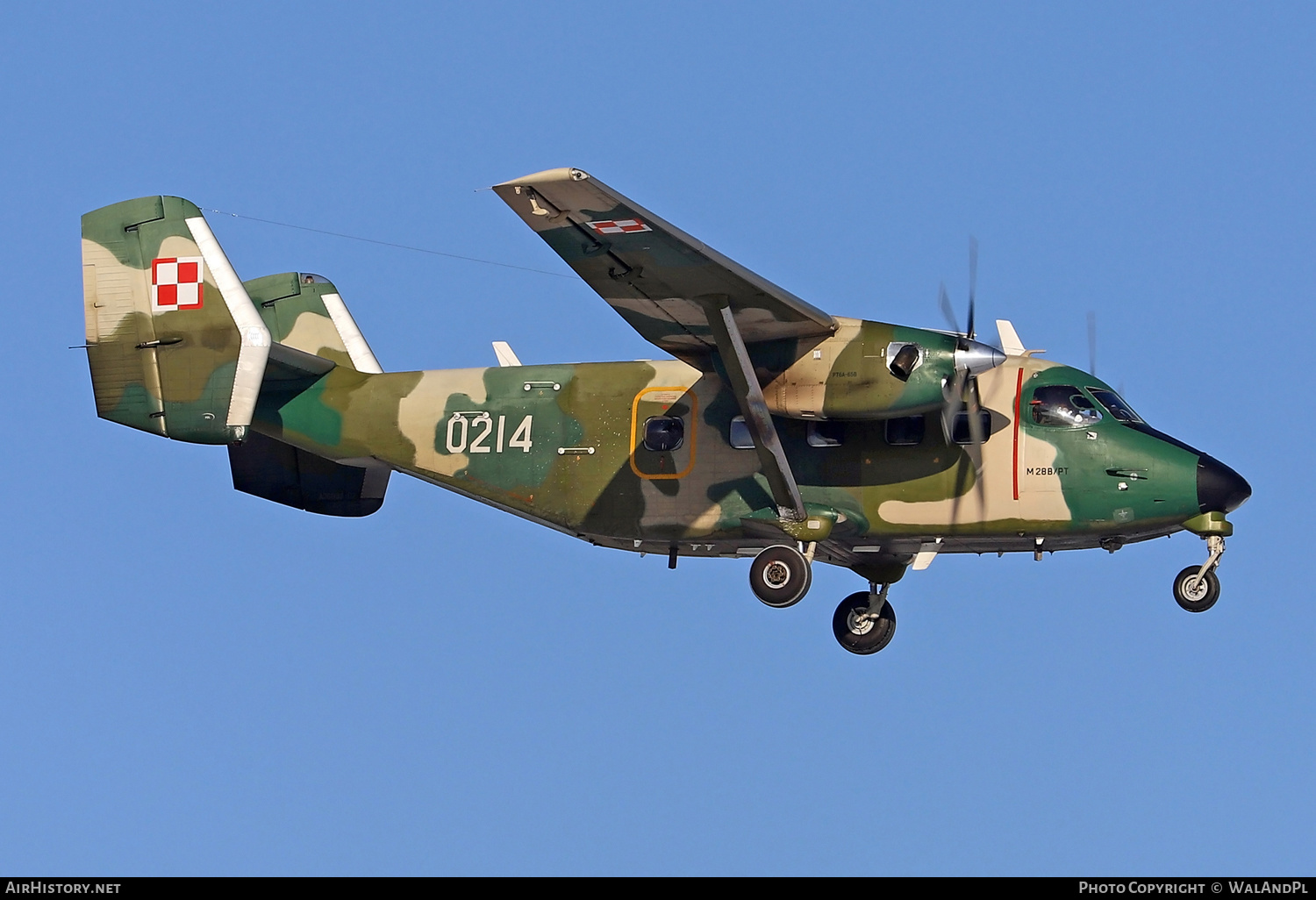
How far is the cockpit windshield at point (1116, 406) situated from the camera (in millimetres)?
21047

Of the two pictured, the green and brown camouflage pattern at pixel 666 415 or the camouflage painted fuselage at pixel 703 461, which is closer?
the green and brown camouflage pattern at pixel 666 415

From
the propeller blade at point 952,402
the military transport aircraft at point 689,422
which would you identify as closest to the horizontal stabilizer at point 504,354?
the military transport aircraft at point 689,422

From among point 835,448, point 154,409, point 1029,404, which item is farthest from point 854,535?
point 154,409

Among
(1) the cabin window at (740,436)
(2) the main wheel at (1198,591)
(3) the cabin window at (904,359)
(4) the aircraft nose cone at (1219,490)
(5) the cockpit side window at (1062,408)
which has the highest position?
(3) the cabin window at (904,359)

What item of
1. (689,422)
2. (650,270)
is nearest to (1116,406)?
(689,422)

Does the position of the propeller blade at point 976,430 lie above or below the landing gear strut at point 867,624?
above

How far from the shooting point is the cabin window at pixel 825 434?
2136cm

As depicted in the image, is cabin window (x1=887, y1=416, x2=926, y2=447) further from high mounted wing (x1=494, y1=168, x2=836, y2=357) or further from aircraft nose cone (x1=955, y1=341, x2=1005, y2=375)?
high mounted wing (x1=494, y1=168, x2=836, y2=357)

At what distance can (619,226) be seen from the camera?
19.0 m

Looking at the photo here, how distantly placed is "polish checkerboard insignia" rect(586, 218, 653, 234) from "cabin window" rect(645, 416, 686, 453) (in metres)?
3.24

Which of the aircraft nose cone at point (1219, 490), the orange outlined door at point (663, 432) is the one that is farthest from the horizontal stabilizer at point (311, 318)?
the aircraft nose cone at point (1219, 490)

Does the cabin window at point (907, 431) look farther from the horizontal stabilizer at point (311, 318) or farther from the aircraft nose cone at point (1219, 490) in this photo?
the horizontal stabilizer at point (311, 318)

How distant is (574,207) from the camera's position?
18766 mm

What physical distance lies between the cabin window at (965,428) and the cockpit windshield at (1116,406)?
1.15m
